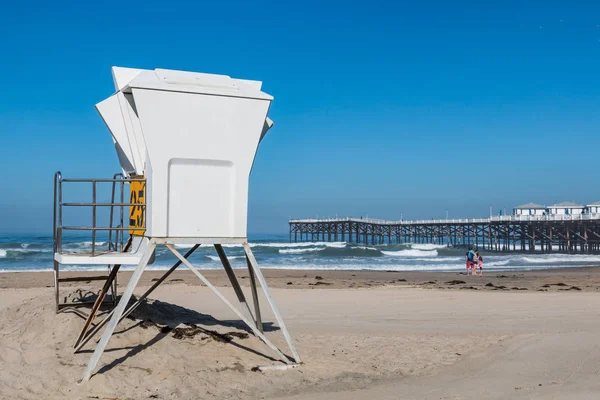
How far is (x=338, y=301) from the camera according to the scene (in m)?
16.3

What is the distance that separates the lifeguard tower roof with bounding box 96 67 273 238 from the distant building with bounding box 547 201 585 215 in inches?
3008

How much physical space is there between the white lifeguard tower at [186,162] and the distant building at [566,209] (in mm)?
76199

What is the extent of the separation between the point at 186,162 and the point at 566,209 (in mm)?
77442

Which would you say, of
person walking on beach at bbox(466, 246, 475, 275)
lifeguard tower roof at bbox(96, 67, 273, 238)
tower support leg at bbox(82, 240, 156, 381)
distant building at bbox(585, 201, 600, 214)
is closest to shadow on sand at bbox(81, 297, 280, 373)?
tower support leg at bbox(82, 240, 156, 381)

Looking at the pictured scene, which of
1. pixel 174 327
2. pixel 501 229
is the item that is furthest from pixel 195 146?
pixel 501 229

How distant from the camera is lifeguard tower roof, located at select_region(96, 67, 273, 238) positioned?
7113 millimetres

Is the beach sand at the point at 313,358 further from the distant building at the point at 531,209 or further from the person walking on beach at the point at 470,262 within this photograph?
the distant building at the point at 531,209

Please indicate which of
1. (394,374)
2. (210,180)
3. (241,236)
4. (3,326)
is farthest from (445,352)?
(3,326)

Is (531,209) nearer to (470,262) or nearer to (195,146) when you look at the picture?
(470,262)

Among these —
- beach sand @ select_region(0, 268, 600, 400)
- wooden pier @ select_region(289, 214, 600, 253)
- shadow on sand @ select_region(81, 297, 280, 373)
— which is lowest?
beach sand @ select_region(0, 268, 600, 400)

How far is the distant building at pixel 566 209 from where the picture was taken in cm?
7631

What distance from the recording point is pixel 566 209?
7675 cm

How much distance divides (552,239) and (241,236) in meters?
59.4

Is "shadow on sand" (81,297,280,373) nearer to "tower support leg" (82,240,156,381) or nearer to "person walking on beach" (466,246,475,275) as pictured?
"tower support leg" (82,240,156,381)
